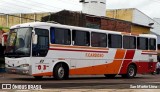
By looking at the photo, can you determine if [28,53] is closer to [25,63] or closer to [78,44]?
[25,63]

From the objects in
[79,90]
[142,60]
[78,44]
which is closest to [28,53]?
[78,44]

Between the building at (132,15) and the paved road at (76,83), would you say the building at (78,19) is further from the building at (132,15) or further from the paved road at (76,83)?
the paved road at (76,83)

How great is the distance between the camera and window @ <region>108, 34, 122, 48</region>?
23.8 m

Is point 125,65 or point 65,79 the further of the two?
point 125,65

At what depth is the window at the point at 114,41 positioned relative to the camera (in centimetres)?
2384

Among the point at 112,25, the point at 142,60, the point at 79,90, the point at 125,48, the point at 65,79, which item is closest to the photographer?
the point at 79,90

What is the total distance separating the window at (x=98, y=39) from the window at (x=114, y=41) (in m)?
0.51

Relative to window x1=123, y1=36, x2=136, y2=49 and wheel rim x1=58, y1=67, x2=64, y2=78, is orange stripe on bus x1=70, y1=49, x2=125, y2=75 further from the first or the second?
wheel rim x1=58, y1=67, x2=64, y2=78

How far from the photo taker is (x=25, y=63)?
60.7 feet

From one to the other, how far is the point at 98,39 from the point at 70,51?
2.71m

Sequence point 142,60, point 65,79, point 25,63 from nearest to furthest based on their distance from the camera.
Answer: point 25,63, point 65,79, point 142,60

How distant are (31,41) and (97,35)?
216 inches

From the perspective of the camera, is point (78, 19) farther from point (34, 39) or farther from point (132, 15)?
point (34, 39)

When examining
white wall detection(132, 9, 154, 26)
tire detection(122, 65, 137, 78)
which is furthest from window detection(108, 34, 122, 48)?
white wall detection(132, 9, 154, 26)
